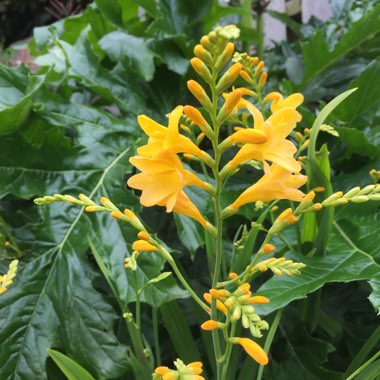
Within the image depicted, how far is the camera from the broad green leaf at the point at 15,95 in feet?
2.84

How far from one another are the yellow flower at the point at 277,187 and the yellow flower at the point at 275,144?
0.02 metres

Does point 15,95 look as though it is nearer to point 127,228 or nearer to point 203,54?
point 127,228

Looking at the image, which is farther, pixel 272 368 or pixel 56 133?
pixel 56 133

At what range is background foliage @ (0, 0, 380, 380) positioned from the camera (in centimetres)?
72

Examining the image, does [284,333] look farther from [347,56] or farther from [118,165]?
[347,56]

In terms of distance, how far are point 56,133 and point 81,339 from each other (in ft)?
1.24

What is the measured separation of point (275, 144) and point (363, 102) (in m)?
0.58

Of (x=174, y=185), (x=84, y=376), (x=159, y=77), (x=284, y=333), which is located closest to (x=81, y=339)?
(x=84, y=376)

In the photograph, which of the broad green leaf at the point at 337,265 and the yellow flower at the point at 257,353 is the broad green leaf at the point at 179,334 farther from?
the yellow flower at the point at 257,353

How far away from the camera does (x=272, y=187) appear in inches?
Result: 15.8

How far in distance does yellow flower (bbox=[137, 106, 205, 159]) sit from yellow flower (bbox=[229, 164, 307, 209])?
0.05m

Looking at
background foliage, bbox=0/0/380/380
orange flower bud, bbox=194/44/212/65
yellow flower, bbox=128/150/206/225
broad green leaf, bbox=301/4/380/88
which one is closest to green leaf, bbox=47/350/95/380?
background foliage, bbox=0/0/380/380

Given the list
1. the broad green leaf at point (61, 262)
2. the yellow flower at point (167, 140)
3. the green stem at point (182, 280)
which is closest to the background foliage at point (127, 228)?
the broad green leaf at point (61, 262)

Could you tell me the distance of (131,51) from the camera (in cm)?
108
